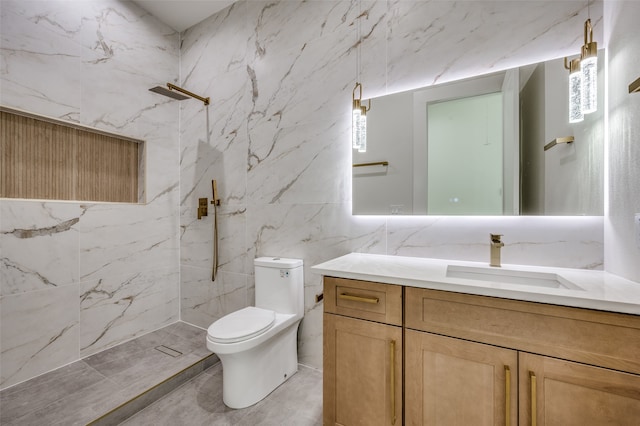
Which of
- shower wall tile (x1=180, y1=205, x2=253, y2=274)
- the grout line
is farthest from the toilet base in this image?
shower wall tile (x1=180, y1=205, x2=253, y2=274)

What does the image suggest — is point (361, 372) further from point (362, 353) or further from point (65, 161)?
point (65, 161)

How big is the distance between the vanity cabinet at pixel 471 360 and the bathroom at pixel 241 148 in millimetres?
482

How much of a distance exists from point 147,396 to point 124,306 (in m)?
1.00

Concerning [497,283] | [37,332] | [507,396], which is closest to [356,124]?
[497,283]

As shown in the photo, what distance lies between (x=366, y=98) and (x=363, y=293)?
1354 millimetres

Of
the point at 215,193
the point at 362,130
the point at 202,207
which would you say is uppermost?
the point at 362,130

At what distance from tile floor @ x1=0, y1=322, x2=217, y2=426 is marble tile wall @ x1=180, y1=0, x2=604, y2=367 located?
0.50m

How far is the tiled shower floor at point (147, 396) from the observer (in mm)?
1585

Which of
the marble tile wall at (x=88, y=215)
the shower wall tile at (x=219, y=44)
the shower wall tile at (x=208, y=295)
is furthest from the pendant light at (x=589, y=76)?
the marble tile wall at (x=88, y=215)

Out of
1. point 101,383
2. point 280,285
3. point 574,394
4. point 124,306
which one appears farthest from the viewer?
point 124,306

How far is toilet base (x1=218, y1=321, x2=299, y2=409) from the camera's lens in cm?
169

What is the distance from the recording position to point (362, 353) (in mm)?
1331

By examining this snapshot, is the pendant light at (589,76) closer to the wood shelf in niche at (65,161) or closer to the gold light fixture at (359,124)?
the gold light fixture at (359,124)

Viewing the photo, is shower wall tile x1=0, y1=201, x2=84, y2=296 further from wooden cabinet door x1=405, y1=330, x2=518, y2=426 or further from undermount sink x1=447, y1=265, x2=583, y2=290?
undermount sink x1=447, y1=265, x2=583, y2=290
